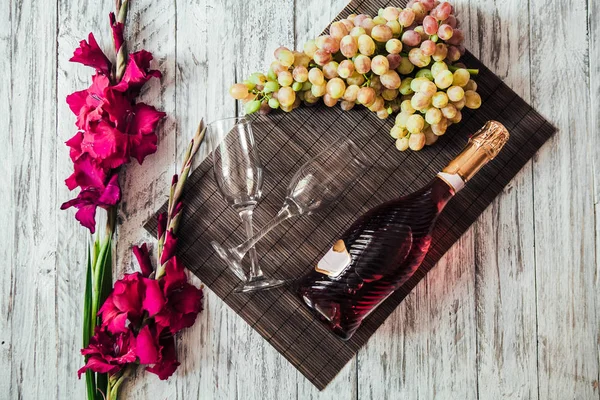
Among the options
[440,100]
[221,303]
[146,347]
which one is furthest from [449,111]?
[146,347]

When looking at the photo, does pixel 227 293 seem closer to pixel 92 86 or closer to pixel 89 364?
pixel 89 364

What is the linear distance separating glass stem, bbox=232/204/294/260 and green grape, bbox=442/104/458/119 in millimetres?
334

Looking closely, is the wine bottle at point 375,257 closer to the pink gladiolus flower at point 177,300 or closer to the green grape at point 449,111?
the green grape at point 449,111

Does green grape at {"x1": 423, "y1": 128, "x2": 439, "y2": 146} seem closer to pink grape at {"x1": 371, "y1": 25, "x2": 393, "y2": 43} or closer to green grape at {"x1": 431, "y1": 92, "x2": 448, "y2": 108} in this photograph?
green grape at {"x1": 431, "y1": 92, "x2": 448, "y2": 108}

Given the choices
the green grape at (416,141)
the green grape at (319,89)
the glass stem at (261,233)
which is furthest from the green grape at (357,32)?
the glass stem at (261,233)

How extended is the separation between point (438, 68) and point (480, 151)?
6.7 inches

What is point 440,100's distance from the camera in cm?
92

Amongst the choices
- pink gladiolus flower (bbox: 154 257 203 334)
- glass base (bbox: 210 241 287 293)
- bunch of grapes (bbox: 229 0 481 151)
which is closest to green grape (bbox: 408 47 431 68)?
bunch of grapes (bbox: 229 0 481 151)

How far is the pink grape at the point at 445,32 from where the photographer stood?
91 cm

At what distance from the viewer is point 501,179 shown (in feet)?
3.44

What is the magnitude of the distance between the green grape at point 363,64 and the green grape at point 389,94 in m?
0.06

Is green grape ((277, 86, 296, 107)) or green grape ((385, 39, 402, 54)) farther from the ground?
green grape ((385, 39, 402, 54))

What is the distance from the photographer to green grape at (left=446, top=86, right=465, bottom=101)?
911 mm

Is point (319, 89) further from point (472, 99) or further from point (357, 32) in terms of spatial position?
point (472, 99)
